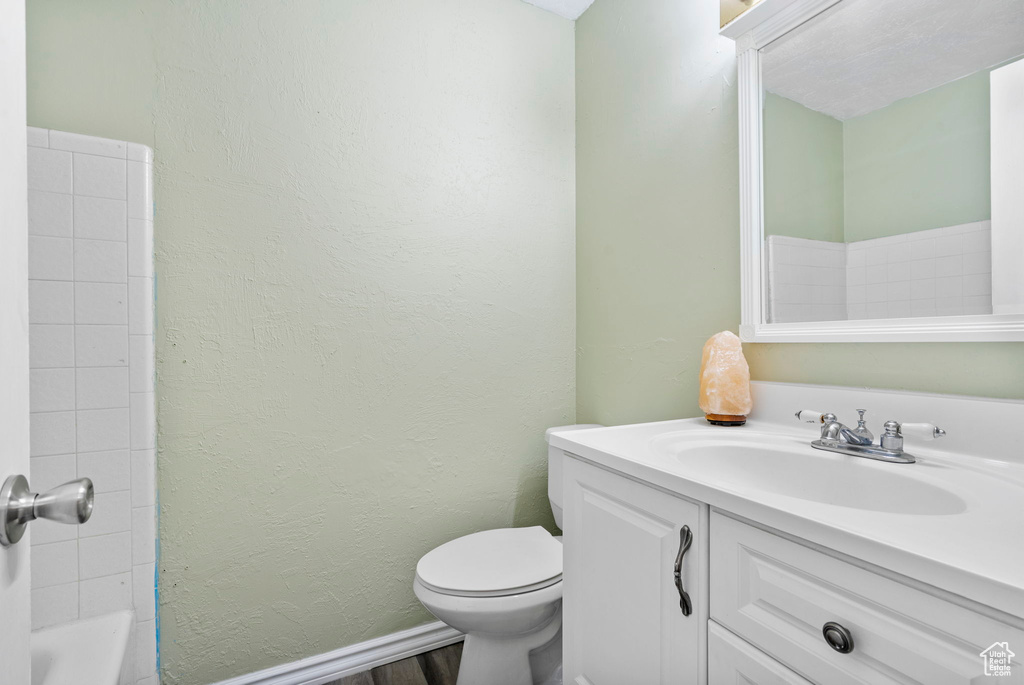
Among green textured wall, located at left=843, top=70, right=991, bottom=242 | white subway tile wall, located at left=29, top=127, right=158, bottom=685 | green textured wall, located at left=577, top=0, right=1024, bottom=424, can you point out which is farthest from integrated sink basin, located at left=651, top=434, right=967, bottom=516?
white subway tile wall, located at left=29, top=127, right=158, bottom=685

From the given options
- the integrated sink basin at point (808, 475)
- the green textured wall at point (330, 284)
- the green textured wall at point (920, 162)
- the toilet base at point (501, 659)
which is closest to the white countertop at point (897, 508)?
the integrated sink basin at point (808, 475)

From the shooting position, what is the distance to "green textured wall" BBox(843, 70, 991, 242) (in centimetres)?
85

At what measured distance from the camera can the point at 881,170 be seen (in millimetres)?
980

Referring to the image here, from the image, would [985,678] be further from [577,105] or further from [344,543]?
[577,105]

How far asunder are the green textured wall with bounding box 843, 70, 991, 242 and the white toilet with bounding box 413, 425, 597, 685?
854mm

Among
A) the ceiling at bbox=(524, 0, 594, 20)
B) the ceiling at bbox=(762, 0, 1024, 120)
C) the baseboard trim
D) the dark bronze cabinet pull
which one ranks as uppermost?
the ceiling at bbox=(524, 0, 594, 20)

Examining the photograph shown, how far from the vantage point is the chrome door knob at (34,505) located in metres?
0.43

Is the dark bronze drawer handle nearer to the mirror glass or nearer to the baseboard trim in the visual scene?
the mirror glass

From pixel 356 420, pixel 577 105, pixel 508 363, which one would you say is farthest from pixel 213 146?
pixel 577 105

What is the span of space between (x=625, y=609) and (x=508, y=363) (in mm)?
1042

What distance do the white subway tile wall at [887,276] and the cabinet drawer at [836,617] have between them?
631 millimetres

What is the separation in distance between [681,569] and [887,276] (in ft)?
2.42

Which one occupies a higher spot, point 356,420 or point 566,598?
point 356,420

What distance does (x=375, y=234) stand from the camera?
1548 millimetres
